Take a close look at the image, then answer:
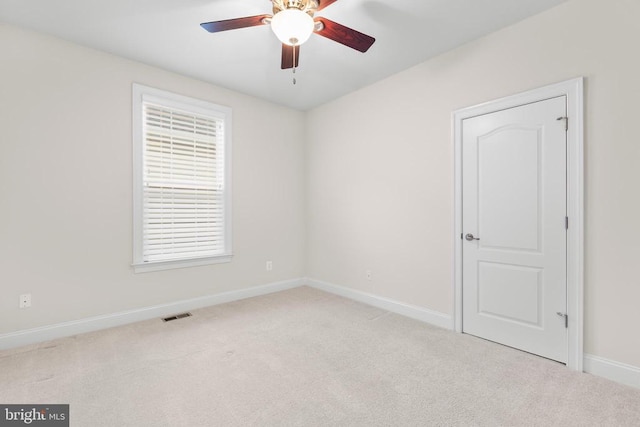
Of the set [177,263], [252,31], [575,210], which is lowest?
[177,263]

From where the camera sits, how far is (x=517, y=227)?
2605 millimetres

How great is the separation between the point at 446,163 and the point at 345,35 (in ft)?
5.28

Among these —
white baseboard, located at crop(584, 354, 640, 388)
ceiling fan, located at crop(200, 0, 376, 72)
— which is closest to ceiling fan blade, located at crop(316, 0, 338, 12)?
ceiling fan, located at crop(200, 0, 376, 72)

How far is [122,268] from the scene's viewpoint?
10.3 ft

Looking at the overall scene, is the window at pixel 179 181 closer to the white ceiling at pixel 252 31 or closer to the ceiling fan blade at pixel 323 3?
the white ceiling at pixel 252 31

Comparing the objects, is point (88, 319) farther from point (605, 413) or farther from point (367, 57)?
point (605, 413)

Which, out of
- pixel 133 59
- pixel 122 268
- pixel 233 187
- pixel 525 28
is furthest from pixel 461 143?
pixel 122 268

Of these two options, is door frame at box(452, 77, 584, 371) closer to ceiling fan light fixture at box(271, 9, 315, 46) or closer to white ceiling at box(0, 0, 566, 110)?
white ceiling at box(0, 0, 566, 110)

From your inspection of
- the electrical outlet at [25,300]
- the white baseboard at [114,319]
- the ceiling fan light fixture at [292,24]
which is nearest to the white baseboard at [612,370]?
the ceiling fan light fixture at [292,24]

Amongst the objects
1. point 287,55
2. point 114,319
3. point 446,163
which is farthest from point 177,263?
point 446,163

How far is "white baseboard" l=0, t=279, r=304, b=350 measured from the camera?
103 inches

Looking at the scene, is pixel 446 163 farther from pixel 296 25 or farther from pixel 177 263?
pixel 177 263

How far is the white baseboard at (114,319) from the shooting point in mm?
2617

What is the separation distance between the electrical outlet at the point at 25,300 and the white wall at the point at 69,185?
44 millimetres
